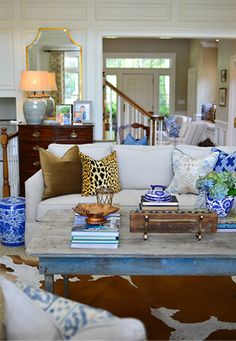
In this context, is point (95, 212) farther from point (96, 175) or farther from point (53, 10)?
point (53, 10)

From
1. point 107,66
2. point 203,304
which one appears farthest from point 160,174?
point 107,66

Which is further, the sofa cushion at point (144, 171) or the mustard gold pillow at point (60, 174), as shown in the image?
the sofa cushion at point (144, 171)

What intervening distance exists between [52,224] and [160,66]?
9838 mm

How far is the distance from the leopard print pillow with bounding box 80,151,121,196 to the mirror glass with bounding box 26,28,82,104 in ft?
7.98

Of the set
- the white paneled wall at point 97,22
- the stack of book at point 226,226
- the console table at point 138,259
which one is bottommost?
the console table at point 138,259

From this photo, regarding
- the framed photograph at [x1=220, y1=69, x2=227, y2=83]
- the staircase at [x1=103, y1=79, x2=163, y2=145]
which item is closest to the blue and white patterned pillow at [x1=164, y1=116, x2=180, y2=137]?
the framed photograph at [x1=220, y1=69, x2=227, y2=83]

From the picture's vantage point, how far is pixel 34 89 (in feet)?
19.0

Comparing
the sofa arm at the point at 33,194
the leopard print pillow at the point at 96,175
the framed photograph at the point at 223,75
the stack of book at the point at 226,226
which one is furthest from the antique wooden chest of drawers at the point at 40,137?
the framed photograph at the point at 223,75

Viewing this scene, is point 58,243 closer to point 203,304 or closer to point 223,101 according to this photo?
point 203,304

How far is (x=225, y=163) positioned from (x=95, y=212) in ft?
5.47

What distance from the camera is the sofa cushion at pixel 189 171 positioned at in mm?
3982

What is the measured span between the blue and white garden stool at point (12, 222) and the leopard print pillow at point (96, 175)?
24.5 inches

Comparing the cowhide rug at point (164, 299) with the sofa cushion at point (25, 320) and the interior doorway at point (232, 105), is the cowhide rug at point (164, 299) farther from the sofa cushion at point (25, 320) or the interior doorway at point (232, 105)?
the interior doorway at point (232, 105)

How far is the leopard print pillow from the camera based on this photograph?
4023 mm
